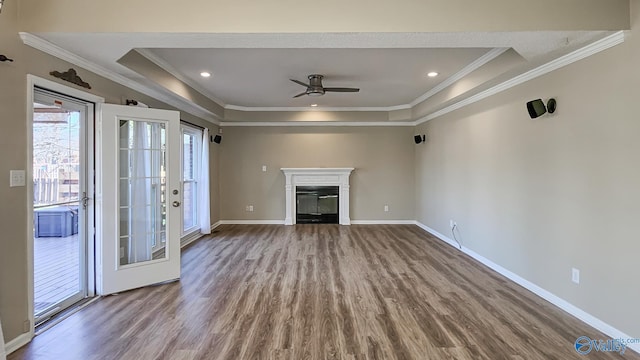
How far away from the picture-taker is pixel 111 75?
3.50 m

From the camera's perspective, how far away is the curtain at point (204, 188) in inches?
255

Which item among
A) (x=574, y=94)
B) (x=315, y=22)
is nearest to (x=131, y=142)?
(x=315, y=22)

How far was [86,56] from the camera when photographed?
3010 millimetres

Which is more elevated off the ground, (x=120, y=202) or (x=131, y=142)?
(x=131, y=142)

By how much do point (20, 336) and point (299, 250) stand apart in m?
3.42

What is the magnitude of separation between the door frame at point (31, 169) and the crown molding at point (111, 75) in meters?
0.24

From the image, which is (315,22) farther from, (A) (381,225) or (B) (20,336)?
(A) (381,225)

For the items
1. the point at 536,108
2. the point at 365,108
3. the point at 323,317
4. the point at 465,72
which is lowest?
the point at 323,317

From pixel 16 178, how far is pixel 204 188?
4.02 m

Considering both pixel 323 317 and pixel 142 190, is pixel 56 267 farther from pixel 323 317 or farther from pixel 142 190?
pixel 323 317

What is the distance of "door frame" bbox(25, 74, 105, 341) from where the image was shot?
2.60 m

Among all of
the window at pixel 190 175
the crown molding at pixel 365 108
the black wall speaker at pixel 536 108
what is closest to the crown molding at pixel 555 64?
the crown molding at pixel 365 108

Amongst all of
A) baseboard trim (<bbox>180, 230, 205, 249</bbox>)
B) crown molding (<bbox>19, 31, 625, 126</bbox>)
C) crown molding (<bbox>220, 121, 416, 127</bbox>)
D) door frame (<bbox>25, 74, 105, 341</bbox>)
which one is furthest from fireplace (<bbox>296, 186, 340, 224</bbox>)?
door frame (<bbox>25, 74, 105, 341</bbox>)

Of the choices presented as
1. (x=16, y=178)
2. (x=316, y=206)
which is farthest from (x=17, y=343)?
(x=316, y=206)
